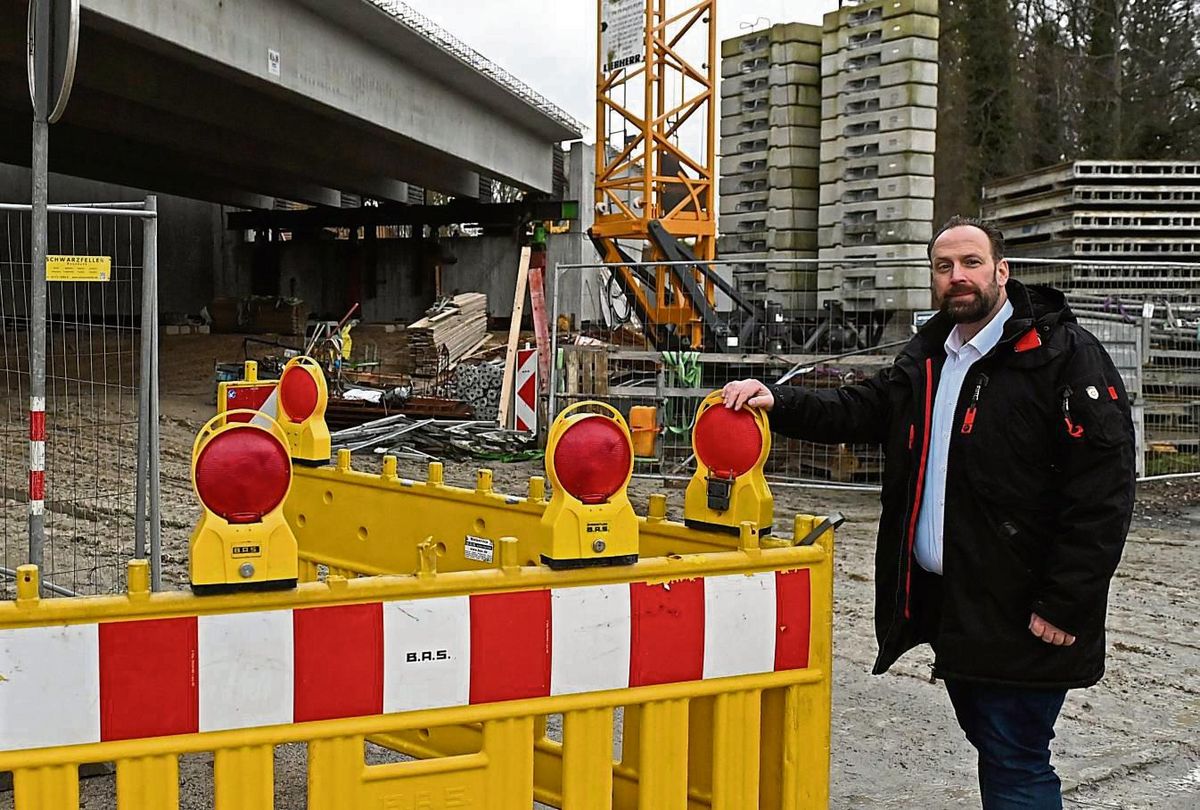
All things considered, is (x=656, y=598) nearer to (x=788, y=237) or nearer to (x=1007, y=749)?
(x=1007, y=749)

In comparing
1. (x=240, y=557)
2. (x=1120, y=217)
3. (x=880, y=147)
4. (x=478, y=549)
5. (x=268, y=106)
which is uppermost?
(x=268, y=106)

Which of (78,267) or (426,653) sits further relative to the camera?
(78,267)

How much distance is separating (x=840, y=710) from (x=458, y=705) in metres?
2.72

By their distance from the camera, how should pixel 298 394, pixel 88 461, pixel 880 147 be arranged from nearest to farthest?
pixel 298 394
pixel 88 461
pixel 880 147

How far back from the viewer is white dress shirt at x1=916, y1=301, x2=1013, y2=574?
3133 millimetres

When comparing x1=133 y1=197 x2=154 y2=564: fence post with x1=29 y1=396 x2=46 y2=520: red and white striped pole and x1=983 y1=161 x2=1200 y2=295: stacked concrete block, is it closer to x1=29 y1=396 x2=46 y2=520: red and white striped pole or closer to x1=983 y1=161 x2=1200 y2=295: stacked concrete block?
x1=29 y1=396 x2=46 y2=520: red and white striped pole

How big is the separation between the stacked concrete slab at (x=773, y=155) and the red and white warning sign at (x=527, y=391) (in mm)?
4739

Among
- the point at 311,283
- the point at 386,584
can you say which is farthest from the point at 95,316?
the point at 386,584

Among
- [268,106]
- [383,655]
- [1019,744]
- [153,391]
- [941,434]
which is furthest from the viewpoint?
[268,106]

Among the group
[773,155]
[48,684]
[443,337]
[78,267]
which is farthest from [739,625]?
[443,337]

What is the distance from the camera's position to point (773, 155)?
1670cm

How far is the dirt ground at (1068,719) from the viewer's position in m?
4.02

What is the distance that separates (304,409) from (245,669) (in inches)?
73.3

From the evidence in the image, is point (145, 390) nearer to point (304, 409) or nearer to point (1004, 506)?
point (304, 409)
